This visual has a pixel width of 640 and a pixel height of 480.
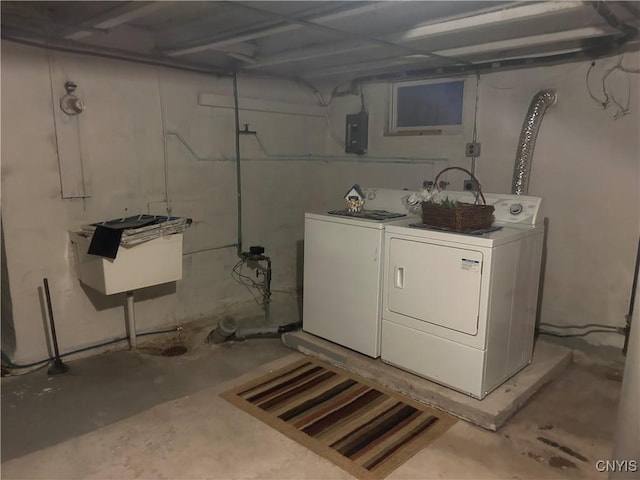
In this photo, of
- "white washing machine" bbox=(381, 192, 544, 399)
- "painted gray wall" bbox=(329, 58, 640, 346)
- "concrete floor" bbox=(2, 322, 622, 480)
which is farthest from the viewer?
"painted gray wall" bbox=(329, 58, 640, 346)

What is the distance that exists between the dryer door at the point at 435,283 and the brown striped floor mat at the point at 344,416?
0.53 m

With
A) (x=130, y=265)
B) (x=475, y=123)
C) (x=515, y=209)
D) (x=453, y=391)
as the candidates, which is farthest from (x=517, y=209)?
(x=130, y=265)

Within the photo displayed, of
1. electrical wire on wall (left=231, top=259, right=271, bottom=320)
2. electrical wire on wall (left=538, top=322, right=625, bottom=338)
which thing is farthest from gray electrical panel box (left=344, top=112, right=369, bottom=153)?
electrical wire on wall (left=538, top=322, right=625, bottom=338)

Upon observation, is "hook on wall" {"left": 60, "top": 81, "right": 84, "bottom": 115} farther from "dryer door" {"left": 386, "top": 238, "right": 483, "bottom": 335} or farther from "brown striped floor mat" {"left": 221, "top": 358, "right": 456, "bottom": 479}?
"dryer door" {"left": 386, "top": 238, "right": 483, "bottom": 335}

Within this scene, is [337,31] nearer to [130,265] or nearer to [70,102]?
[70,102]

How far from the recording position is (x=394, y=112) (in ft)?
13.9

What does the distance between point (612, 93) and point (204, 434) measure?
322 cm

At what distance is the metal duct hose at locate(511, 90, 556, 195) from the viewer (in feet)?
10.8

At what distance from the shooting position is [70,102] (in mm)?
3023

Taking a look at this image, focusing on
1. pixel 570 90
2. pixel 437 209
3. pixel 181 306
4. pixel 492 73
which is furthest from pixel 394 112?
pixel 181 306

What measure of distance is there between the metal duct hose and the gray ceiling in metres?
0.26

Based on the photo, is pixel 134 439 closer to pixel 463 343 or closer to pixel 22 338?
pixel 22 338

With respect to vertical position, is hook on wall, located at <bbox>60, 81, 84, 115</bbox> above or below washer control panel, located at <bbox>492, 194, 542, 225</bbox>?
above

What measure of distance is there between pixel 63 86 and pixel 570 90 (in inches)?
131
